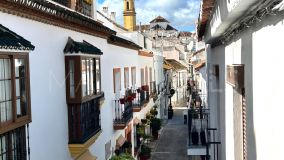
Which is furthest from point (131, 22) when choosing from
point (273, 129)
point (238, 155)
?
point (273, 129)

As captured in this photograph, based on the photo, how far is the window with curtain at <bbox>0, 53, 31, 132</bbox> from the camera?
541cm

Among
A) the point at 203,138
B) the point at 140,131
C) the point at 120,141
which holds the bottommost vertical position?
the point at 140,131

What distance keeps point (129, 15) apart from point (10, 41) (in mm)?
27357

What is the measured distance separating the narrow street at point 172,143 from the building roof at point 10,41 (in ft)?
49.2

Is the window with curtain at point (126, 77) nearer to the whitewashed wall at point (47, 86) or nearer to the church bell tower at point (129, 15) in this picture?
the whitewashed wall at point (47, 86)

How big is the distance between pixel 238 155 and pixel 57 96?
12.1 feet

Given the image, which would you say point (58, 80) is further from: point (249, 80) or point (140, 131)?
point (140, 131)

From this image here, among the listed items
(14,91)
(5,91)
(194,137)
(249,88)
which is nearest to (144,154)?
(194,137)

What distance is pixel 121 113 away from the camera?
15125mm

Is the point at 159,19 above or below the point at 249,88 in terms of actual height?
above

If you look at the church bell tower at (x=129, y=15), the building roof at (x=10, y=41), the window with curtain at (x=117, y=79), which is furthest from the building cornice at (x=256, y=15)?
the church bell tower at (x=129, y=15)

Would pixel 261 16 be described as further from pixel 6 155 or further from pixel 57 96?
pixel 57 96

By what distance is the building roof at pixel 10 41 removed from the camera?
5176mm

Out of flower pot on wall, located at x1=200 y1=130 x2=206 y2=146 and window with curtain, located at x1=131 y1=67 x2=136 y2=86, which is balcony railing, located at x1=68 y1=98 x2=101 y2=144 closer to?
flower pot on wall, located at x1=200 y1=130 x2=206 y2=146
